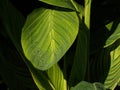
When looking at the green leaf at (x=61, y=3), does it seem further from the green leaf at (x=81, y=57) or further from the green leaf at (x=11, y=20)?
the green leaf at (x=11, y=20)

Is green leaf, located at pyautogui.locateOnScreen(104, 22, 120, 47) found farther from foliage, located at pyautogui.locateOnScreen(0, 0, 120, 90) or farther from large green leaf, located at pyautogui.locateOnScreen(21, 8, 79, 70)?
large green leaf, located at pyautogui.locateOnScreen(21, 8, 79, 70)

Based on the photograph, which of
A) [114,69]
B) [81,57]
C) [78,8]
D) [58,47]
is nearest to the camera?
[58,47]

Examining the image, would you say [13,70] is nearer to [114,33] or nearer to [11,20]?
[11,20]

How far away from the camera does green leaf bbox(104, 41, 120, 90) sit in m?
1.92

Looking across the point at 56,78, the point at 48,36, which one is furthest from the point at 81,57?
the point at 48,36

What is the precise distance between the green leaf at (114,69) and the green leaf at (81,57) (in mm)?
181

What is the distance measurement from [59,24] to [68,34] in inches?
2.4

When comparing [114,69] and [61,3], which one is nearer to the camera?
[61,3]

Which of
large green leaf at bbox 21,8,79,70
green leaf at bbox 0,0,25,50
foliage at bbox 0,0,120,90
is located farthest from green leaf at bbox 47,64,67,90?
large green leaf at bbox 21,8,79,70

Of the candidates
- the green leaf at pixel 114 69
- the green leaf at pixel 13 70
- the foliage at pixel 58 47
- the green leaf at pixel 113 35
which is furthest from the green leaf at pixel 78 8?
the green leaf at pixel 13 70

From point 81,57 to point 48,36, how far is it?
0.30 meters

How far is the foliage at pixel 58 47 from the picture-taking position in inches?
58.4

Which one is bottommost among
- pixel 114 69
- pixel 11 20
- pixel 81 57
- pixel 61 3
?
pixel 114 69

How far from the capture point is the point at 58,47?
1.45m
